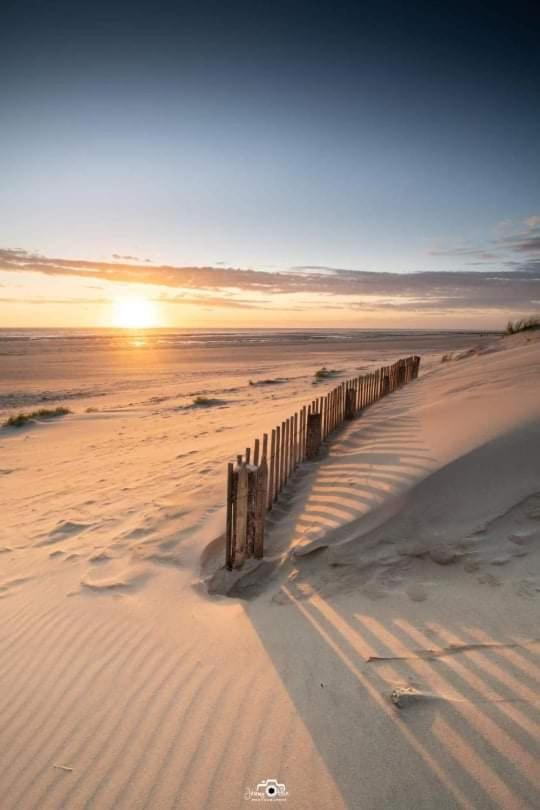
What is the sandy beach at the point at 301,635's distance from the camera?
7.63 ft

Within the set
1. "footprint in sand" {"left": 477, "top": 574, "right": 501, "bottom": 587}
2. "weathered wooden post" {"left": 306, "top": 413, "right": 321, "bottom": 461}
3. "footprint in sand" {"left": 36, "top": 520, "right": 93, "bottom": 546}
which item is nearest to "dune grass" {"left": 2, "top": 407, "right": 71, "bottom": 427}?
"footprint in sand" {"left": 36, "top": 520, "right": 93, "bottom": 546}

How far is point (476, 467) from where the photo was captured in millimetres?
4875

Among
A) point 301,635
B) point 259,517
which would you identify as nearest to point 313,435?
point 259,517

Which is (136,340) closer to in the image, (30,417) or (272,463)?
(30,417)

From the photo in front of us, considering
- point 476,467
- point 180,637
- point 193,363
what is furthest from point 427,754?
point 193,363

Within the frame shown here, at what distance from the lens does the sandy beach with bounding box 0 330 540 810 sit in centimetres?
232

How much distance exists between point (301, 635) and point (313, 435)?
4270 mm

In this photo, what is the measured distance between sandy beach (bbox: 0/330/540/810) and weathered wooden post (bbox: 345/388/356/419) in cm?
215

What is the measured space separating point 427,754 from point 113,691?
2.07m

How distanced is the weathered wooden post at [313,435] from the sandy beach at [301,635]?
231 mm

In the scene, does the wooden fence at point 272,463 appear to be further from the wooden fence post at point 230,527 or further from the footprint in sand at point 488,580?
the footprint in sand at point 488,580

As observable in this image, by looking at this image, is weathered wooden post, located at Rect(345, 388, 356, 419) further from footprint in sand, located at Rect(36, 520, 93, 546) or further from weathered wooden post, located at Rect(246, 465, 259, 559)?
footprint in sand, located at Rect(36, 520, 93, 546)

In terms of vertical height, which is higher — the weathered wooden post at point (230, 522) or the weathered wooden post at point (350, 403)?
the weathered wooden post at point (350, 403)

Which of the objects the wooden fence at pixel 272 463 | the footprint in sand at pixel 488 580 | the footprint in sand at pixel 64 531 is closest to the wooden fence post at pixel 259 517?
the wooden fence at pixel 272 463
